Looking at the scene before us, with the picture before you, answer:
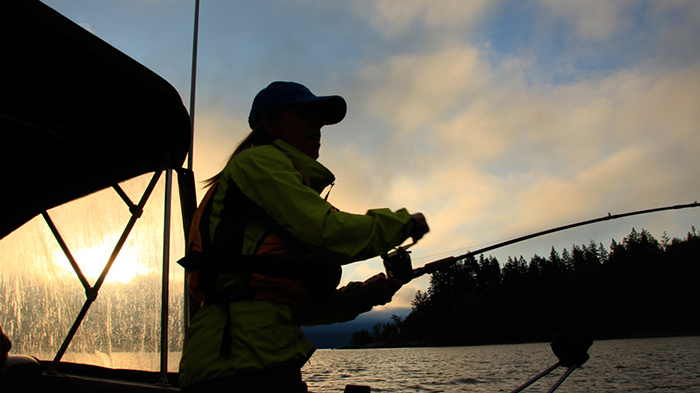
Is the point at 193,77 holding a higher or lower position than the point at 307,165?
higher

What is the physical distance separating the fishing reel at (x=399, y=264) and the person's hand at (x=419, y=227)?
0.27 m

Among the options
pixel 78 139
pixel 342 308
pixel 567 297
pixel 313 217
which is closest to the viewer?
pixel 313 217

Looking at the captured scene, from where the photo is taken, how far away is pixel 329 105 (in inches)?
86.7

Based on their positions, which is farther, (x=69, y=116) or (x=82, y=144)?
(x=82, y=144)

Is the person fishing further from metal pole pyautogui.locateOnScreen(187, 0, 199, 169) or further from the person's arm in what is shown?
metal pole pyautogui.locateOnScreen(187, 0, 199, 169)

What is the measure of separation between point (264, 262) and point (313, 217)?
232 millimetres

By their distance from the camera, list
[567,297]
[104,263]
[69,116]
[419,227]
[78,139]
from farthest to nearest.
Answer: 1. [567,297]
2. [104,263]
3. [78,139]
4. [69,116]
5. [419,227]

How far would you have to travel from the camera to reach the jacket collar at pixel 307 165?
192cm

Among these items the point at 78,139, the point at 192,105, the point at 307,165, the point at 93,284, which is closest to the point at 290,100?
the point at 307,165

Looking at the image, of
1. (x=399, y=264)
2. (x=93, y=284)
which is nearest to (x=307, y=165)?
(x=399, y=264)

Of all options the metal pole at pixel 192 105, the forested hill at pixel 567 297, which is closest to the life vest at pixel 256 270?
the metal pole at pixel 192 105

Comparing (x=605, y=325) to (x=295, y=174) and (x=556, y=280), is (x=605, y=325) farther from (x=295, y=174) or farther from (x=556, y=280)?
(x=295, y=174)

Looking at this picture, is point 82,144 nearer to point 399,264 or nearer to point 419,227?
point 399,264

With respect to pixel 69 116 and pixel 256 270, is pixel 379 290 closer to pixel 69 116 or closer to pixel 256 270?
pixel 256 270
